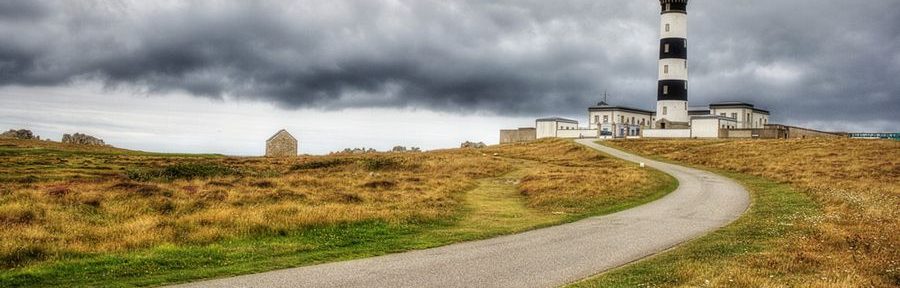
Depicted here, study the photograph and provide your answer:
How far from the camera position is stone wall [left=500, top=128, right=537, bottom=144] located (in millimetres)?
112625

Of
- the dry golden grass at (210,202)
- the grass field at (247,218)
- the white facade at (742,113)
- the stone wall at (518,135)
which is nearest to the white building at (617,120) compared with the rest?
the stone wall at (518,135)

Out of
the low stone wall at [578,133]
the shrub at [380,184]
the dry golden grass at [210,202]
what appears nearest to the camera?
the dry golden grass at [210,202]

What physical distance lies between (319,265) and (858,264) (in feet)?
38.8

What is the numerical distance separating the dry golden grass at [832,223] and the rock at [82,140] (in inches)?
3060

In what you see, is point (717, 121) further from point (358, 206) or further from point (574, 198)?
point (358, 206)

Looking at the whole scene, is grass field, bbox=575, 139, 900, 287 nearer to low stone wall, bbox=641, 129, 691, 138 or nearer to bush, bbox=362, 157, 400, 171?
bush, bbox=362, 157, 400, 171

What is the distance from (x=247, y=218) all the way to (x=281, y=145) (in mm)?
57872

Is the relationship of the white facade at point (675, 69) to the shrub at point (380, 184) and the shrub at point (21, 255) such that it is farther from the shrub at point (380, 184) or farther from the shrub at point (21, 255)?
the shrub at point (21, 255)

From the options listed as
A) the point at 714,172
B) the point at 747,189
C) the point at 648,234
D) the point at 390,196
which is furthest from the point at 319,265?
the point at 714,172

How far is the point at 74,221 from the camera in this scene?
20.9 meters

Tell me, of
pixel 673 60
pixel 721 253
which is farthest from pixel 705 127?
pixel 721 253

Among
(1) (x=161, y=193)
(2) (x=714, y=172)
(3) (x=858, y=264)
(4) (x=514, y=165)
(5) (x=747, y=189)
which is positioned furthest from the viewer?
(4) (x=514, y=165)

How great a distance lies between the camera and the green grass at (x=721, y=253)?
43.3 ft

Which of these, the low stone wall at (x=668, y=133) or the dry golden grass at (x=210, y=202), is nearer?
the dry golden grass at (x=210, y=202)
